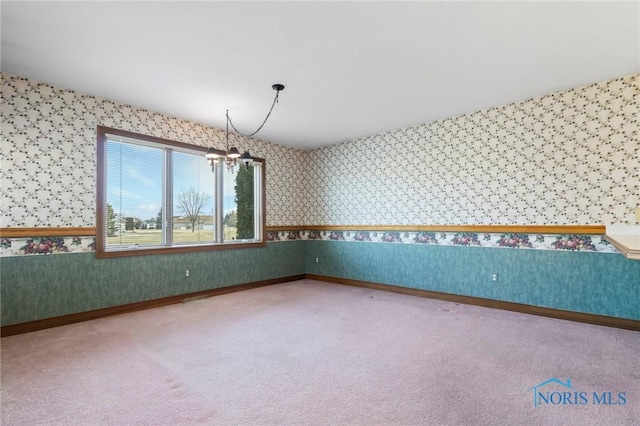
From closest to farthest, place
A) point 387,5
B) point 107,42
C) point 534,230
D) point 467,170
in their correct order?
point 387,5 → point 107,42 → point 534,230 → point 467,170

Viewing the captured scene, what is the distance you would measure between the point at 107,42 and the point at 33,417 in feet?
9.39

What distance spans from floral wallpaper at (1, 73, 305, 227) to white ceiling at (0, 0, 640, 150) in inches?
8.1

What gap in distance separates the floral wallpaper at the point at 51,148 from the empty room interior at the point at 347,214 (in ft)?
0.07

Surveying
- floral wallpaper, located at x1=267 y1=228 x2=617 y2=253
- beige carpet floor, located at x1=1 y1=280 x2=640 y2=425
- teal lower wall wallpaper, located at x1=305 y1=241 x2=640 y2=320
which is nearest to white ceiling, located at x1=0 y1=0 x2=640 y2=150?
floral wallpaper, located at x1=267 y1=228 x2=617 y2=253

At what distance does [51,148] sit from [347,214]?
4.47 meters

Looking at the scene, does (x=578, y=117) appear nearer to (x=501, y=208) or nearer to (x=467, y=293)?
(x=501, y=208)

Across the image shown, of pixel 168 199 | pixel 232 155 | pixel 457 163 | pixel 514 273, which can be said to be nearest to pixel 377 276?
pixel 514 273

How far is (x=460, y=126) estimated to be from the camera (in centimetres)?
475

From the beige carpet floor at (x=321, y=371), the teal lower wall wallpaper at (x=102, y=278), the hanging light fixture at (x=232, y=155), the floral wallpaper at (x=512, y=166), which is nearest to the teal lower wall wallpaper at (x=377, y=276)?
the teal lower wall wallpaper at (x=102, y=278)

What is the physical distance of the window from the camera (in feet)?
13.9

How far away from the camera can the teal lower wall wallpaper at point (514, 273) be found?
11.7 ft

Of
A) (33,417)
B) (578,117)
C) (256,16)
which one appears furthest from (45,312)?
(578,117)

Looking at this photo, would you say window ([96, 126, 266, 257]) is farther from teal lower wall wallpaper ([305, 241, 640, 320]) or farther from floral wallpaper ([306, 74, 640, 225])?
teal lower wall wallpaper ([305, 241, 640, 320])

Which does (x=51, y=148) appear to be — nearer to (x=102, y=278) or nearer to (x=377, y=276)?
(x=102, y=278)
